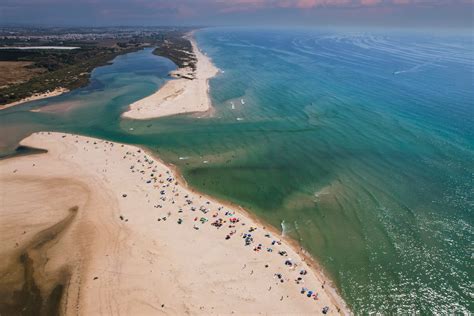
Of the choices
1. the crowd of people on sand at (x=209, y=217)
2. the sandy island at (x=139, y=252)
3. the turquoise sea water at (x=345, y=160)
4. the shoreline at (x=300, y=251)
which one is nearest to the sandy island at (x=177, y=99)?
the turquoise sea water at (x=345, y=160)

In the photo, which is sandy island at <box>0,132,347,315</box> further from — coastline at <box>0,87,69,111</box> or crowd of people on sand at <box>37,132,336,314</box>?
coastline at <box>0,87,69,111</box>

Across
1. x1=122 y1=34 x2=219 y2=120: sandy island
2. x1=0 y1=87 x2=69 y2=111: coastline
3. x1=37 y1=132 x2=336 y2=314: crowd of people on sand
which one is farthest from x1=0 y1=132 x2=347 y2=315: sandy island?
x1=0 y1=87 x2=69 y2=111: coastline

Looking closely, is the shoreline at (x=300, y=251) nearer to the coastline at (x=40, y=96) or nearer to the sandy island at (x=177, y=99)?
the sandy island at (x=177, y=99)

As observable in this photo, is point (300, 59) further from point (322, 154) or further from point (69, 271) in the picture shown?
point (69, 271)

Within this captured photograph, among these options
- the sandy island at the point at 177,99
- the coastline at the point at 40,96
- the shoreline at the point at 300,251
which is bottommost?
the shoreline at the point at 300,251

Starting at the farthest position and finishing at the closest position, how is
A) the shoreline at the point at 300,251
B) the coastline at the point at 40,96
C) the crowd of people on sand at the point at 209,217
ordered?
the coastline at the point at 40,96
the crowd of people on sand at the point at 209,217
the shoreline at the point at 300,251

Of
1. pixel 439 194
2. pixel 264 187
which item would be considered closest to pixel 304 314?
pixel 264 187
